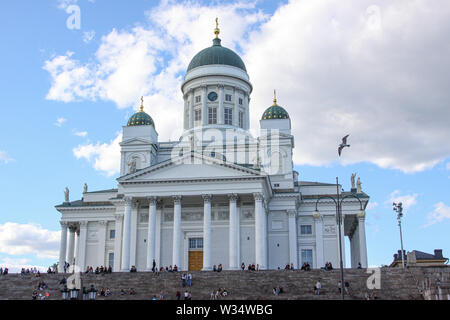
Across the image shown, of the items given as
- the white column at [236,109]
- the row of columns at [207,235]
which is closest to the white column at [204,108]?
the white column at [236,109]

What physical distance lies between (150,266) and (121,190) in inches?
402

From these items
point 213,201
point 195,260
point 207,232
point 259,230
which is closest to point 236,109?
point 213,201

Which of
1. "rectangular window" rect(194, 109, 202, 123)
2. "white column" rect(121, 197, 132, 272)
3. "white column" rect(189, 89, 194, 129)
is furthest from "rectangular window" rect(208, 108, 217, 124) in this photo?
"white column" rect(121, 197, 132, 272)

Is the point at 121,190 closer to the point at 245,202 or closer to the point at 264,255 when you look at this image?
the point at 245,202

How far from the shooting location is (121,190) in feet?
180

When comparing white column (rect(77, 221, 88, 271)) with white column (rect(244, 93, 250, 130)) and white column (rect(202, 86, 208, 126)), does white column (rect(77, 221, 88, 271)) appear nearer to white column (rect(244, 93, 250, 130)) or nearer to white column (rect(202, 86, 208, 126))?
white column (rect(202, 86, 208, 126))

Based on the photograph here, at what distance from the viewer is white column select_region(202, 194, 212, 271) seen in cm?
4609

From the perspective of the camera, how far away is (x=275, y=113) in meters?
58.4

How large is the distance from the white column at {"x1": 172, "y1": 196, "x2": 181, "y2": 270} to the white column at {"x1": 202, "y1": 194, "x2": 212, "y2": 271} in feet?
6.81

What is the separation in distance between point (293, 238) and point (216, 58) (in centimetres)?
2281

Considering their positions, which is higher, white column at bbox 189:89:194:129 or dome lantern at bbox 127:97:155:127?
white column at bbox 189:89:194:129

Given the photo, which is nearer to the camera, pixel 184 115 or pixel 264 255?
pixel 264 255

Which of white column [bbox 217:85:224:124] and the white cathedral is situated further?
white column [bbox 217:85:224:124]

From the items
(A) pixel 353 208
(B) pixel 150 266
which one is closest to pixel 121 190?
(B) pixel 150 266
